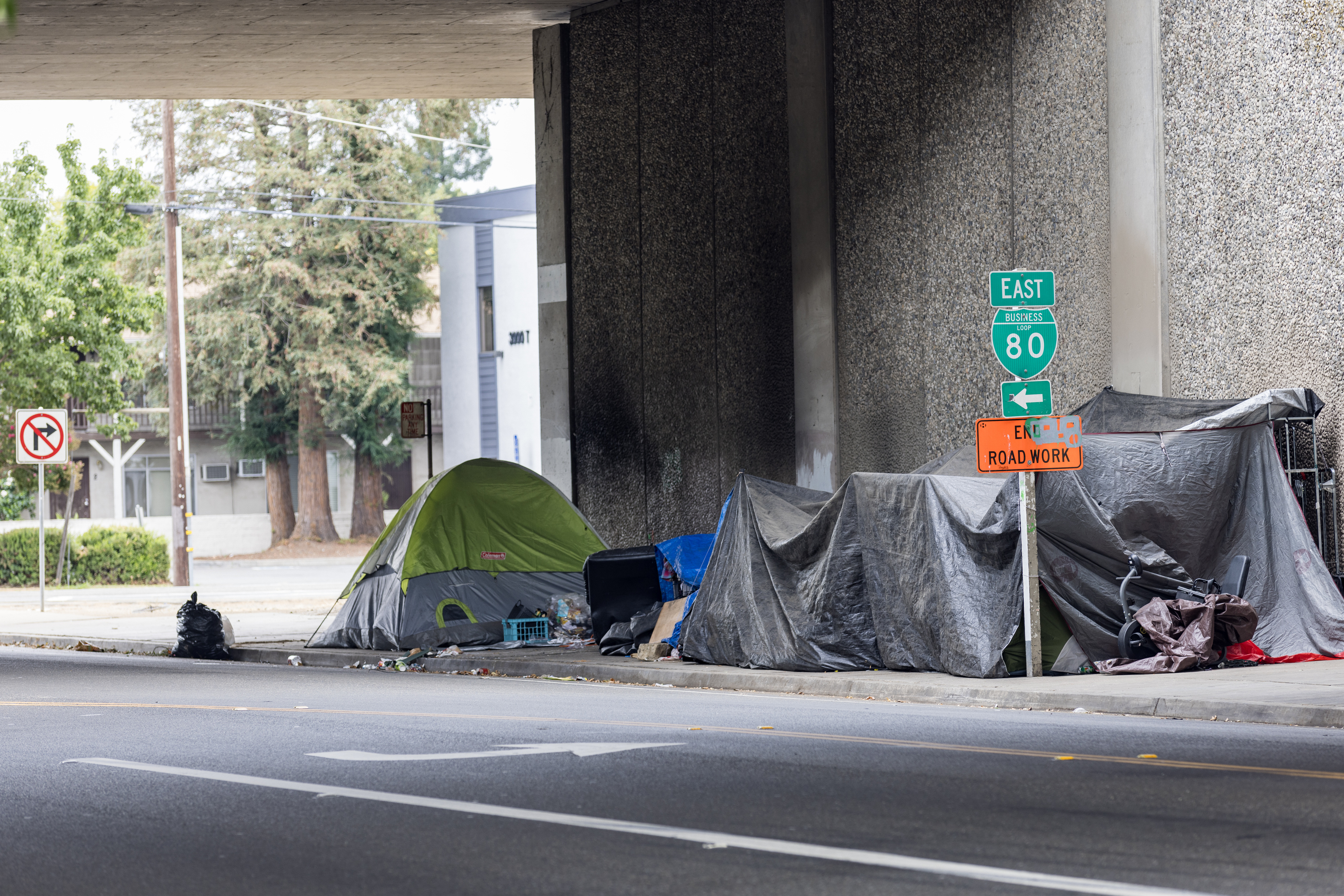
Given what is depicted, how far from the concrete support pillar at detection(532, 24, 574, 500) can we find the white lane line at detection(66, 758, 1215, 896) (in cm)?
1394

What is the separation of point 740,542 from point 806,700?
2.84 m

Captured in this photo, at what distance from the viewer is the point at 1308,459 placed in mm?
15266

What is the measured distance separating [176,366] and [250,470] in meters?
27.9

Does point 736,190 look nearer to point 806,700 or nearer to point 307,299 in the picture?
point 806,700

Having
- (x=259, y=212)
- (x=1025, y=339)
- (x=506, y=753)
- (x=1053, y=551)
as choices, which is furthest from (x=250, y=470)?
(x=506, y=753)

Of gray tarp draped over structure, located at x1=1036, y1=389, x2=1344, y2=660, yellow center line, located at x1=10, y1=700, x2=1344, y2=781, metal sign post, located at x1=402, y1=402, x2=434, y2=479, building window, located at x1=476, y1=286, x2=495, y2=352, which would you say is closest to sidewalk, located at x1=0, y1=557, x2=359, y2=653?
metal sign post, located at x1=402, y1=402, x2=434, y2=479

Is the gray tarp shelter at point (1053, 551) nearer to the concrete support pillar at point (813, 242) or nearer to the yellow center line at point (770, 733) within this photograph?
the yellow center line at point (770, 733)

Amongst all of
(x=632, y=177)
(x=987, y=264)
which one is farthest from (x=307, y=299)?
(x=987, y=264)

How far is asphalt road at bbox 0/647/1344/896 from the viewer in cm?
670

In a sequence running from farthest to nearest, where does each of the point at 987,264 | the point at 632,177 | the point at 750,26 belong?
1. the point at 632,177
2. the point at 750,26
3. the point at 987,264

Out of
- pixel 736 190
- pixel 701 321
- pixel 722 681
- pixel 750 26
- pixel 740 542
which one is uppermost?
pixel 750 26

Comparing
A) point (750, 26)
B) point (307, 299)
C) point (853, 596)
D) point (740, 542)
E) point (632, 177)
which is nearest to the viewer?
point (853, 596)

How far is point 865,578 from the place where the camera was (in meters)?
15.1

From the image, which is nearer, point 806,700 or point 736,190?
point 806,700
